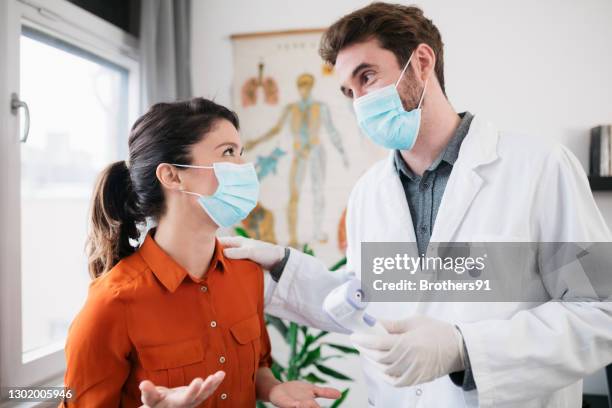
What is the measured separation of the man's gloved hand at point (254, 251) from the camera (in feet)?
4.69

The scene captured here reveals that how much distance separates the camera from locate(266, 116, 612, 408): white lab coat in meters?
1.05

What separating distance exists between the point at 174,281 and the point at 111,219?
0.89 ft

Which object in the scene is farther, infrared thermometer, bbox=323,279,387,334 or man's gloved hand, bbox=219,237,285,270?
man's gloved hand, bbox=219,237,285,270

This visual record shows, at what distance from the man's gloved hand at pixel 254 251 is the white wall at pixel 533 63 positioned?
159 centimetres

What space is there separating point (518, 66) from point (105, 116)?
221cm

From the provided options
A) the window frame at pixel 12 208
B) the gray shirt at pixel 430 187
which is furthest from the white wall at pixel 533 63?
the window frame at pixel 12 208

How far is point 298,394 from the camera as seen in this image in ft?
4.18

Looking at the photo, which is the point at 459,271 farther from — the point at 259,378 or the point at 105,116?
the point at 105,116

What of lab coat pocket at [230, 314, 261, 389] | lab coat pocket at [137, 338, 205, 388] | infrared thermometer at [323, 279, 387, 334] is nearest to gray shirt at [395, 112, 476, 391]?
infrared thermometer at [323, 279, 387, 334]

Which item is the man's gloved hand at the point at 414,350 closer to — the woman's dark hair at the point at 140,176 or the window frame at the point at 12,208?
the woman's dark hair at the point at 140,176

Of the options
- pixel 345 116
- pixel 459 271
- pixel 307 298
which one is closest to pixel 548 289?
pixel 459 271

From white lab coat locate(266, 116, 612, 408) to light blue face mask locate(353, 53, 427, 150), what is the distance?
14 centimetres

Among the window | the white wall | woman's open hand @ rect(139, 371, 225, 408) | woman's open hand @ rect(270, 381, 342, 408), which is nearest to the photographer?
woman's open hand @ rect(139, 371, 225, 408)

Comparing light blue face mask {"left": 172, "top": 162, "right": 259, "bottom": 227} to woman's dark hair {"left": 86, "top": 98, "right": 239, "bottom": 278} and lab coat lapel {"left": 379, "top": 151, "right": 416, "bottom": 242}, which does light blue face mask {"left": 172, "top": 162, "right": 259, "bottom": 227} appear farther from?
lab coat lapel {"left": 379, "top": 151, "right": 416, "bottom": 242}
